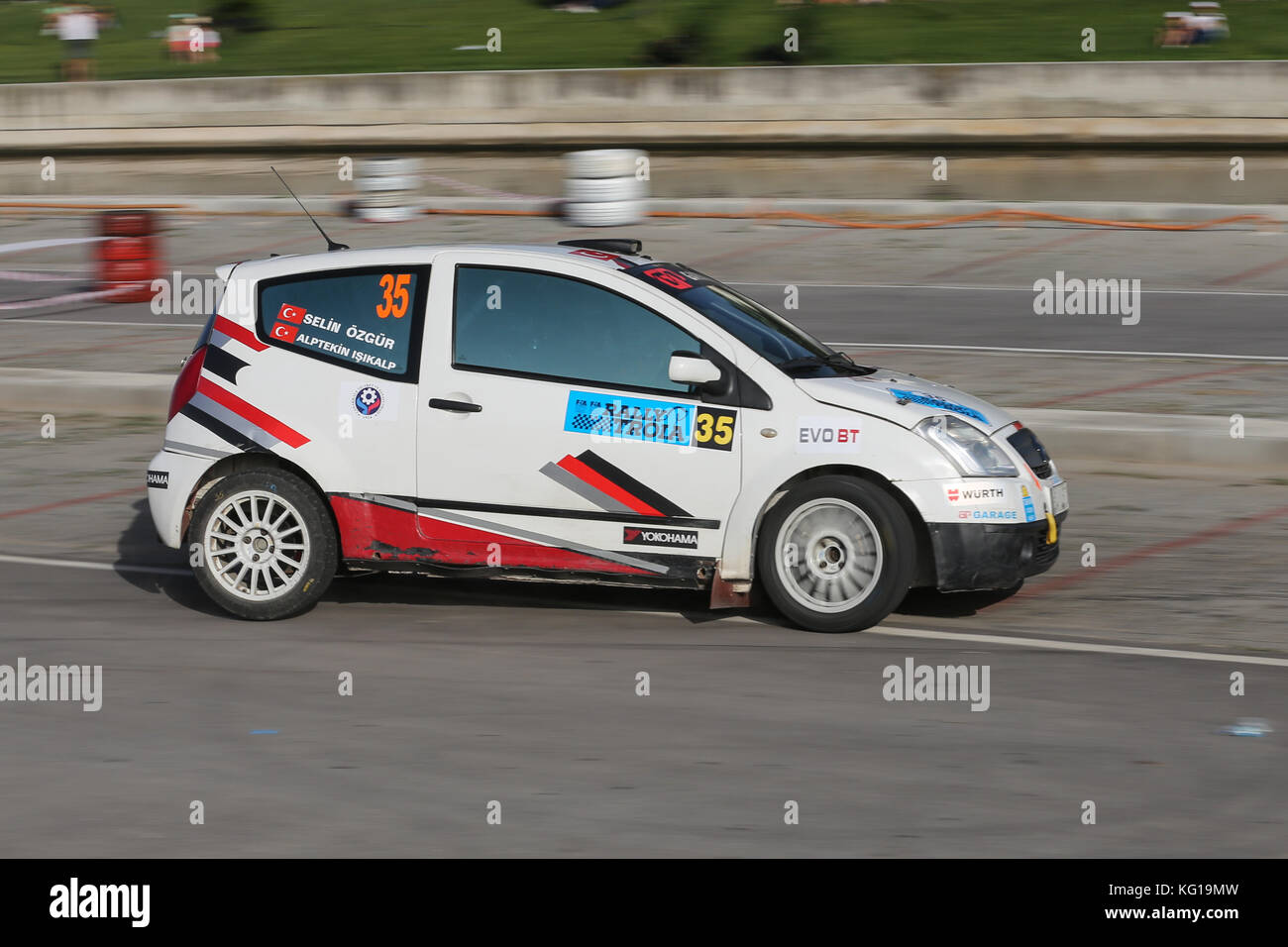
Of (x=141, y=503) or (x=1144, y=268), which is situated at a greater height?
(x=1144, y=268)

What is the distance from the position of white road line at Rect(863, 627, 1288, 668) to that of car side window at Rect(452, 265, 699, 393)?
4.77ft

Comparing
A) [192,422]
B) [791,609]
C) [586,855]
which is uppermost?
[192,422]

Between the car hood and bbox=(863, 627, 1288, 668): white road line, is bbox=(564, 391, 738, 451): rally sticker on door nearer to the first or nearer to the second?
the car hood

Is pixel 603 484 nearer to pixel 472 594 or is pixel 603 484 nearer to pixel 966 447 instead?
pixel 472 594

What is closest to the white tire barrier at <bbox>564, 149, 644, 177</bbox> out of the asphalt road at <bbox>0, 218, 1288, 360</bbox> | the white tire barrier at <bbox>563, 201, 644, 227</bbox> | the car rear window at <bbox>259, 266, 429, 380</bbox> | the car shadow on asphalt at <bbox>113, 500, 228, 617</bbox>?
the white tire barrier at <bbox>563, 201, 644, 227</bbox>

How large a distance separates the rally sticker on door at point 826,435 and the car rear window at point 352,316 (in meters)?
1.78

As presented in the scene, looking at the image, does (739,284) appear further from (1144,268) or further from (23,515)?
(23,515)

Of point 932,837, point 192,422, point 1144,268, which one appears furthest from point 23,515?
point 1144,268

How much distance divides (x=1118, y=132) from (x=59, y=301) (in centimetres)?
1699

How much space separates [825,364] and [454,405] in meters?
1.74

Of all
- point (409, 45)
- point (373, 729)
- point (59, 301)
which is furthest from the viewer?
point (409, 45)

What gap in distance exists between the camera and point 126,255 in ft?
63.9

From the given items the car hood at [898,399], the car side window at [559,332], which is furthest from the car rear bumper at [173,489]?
the car hood at [898,399]

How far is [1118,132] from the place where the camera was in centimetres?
2703
